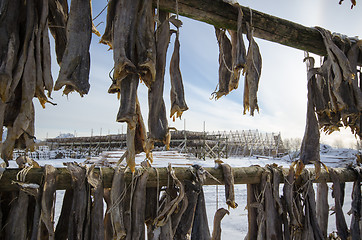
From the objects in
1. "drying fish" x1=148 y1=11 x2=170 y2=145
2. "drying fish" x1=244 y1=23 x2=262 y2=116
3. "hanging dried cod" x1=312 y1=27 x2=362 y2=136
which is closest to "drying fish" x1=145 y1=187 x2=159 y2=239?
"drying fish" x1=148 y1=11 x2=170 y2=145

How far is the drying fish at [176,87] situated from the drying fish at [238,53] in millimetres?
312

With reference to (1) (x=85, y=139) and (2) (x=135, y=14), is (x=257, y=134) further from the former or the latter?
(2) (x=135, y=14)

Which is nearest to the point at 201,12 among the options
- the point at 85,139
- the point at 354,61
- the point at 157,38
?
the point at 157,38

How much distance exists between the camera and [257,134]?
89.8ft

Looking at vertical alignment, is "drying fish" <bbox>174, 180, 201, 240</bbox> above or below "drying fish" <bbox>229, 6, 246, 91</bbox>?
below

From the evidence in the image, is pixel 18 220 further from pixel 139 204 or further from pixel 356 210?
pixel 356 210

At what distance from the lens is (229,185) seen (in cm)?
137

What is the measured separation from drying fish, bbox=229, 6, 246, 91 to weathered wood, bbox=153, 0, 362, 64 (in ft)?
0.18

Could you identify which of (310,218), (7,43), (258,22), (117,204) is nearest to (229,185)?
(117,204)

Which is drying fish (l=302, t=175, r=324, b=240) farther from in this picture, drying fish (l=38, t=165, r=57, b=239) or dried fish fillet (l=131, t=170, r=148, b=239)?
→ drying fish (l=38, t=165, r=57, b=239)

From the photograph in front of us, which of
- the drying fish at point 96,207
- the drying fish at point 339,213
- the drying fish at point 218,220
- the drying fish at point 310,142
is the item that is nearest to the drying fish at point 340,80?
the drying fish at point 310,142

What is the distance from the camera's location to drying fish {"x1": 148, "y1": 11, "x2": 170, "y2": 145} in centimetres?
101

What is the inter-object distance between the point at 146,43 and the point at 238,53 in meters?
0.49

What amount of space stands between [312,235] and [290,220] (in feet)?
0.64
